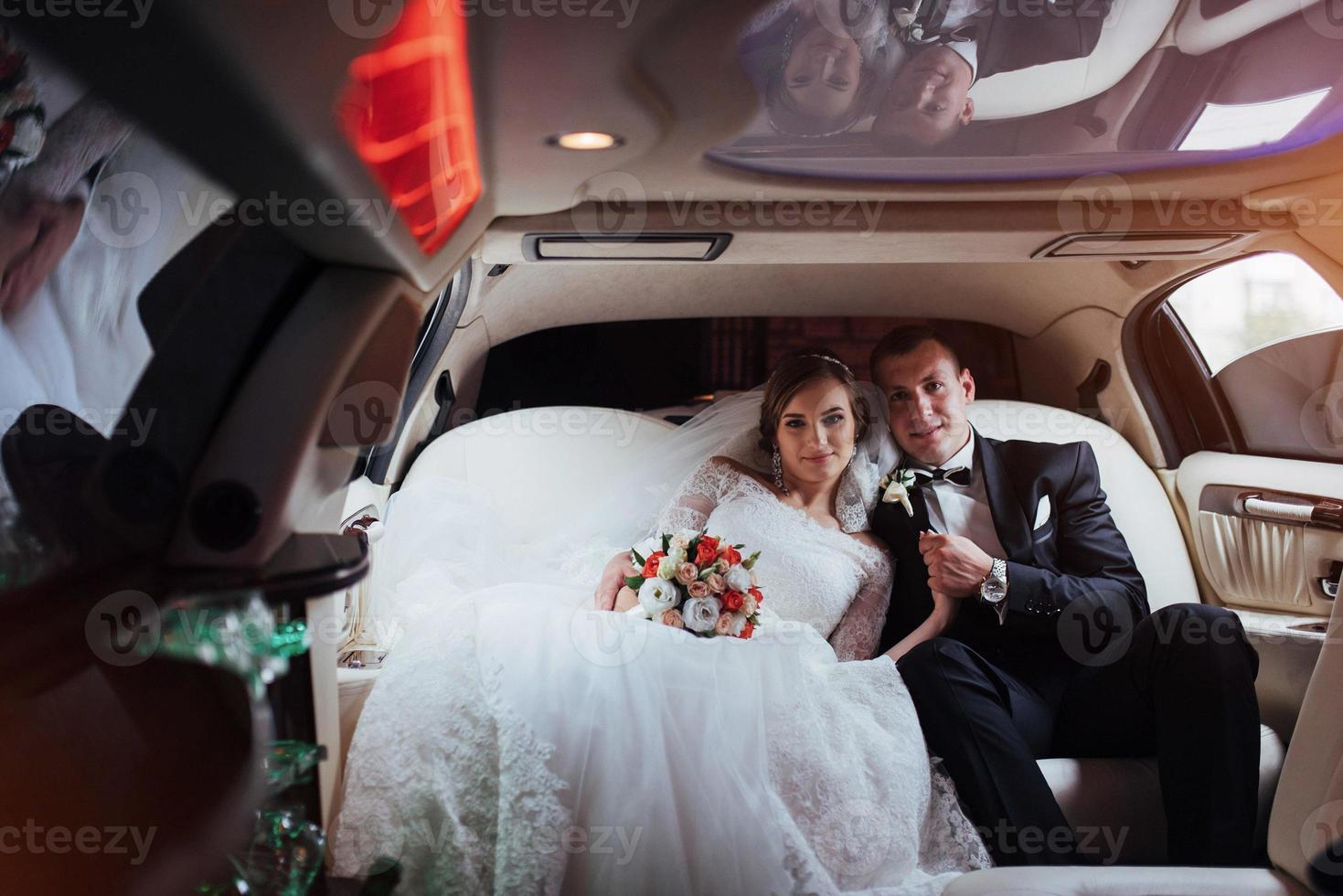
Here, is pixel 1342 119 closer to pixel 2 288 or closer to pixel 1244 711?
pixel 1244 711

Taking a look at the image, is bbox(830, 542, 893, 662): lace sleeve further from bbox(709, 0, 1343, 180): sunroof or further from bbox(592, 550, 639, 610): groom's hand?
bbox(709, 0, 1343, 180): sunroof

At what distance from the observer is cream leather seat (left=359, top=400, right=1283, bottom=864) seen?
302 cm

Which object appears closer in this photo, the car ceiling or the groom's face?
the car ceiling

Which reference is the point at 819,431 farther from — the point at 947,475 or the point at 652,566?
the point at 652,566

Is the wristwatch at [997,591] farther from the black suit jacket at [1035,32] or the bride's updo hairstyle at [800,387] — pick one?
the black suit jacket at [1035,32]

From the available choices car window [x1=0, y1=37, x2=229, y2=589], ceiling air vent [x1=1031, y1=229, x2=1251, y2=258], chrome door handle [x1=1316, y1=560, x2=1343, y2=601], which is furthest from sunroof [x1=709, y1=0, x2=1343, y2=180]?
chrome door handle [x1=1316, y1=560, x2=1343, y2=601]

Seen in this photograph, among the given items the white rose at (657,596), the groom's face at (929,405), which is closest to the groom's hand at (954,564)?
the groom's face at (929,405)

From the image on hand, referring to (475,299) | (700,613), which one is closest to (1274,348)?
(700,613)

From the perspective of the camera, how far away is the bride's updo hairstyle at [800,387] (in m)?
2.78

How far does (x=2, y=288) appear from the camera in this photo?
3.29ft

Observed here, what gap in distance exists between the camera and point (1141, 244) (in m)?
2.45

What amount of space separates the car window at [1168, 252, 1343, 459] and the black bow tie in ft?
3.51

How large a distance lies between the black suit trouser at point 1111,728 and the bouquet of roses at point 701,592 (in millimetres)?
456

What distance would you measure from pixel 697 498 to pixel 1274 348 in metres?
1.97
